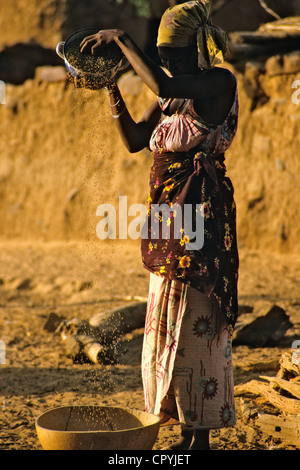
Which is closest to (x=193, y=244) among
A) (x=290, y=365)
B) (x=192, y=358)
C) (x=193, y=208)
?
(x=193, y=208)

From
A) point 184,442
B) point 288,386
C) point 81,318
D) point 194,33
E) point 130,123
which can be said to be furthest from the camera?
point 81,318

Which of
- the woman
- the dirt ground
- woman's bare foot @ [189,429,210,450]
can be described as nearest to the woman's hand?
the woman

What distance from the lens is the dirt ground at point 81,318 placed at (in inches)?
131

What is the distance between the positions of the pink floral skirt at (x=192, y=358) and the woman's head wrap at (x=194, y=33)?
905mm

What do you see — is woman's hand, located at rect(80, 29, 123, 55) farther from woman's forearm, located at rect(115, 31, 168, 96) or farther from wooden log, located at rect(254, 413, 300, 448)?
wooden log, located at rect(254, 413, 300, 448)

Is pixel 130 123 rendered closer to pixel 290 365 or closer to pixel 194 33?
pixel 194 33

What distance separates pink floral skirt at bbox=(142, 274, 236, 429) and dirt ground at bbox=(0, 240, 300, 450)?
1.30ft

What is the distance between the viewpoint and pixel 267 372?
3.85 metres

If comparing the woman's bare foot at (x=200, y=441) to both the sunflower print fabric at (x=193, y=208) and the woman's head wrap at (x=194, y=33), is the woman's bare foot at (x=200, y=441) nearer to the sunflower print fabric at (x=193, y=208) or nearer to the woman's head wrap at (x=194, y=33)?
the sunflower print fabric at (x=193, y=208)

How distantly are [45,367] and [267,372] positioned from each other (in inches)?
55.6

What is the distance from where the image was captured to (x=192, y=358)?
8.39ft

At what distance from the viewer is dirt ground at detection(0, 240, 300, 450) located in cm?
332

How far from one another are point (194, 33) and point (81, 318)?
3027 millimetres
